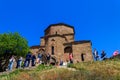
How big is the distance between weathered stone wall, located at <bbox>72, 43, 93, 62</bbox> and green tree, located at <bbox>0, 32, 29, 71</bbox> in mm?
9550

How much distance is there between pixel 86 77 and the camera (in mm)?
10969

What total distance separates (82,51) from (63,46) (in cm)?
413

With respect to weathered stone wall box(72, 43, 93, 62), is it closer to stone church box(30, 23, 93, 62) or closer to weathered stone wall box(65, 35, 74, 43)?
stone church box(30, 23, 93, 62)

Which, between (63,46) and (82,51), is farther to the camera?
(63,46)

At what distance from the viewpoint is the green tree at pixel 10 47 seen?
39219 mm

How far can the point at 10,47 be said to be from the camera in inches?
1553

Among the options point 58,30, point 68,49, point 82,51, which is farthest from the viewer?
point 58,30

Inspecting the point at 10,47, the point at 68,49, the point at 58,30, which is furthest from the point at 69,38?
the point at 10,47

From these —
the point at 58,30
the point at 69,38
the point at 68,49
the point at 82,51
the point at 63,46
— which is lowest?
the point at 82,51

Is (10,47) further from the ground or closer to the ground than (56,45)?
closer to the ground

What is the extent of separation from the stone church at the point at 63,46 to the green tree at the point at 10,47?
20.2 feet

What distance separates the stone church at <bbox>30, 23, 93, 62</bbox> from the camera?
A: 4500 centimetres

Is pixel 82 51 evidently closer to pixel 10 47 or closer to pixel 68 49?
pixel 68 49

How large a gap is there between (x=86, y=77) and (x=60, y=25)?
40.5 meters
